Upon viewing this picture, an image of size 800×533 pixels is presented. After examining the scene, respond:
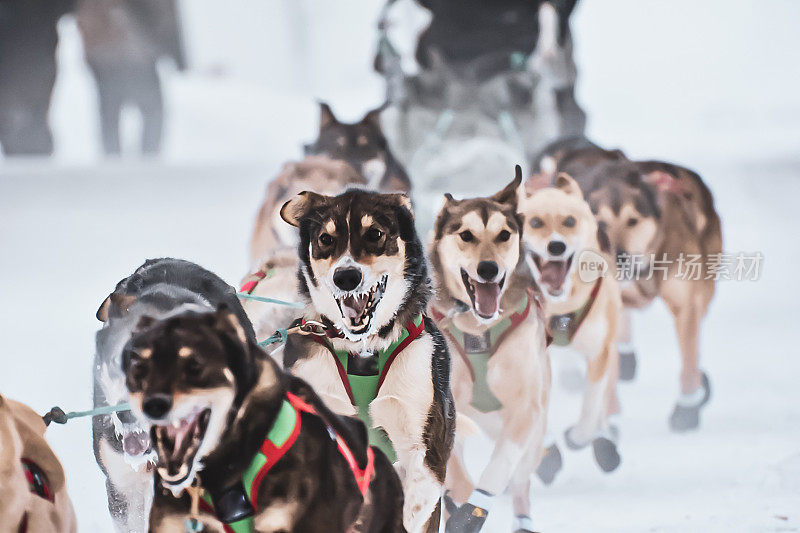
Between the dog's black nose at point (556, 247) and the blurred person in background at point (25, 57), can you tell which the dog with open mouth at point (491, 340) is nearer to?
the dog's black nose at point (556, 247)

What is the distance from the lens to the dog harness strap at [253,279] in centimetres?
258

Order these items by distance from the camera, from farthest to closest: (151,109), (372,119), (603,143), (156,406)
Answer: (603,143)
(151,109)
(372,119)
(156,406)

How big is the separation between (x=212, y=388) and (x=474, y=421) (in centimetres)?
137

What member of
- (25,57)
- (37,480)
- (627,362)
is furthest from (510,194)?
(25,57)

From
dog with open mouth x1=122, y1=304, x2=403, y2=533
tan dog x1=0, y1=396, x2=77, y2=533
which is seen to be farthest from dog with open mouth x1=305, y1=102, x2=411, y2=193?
dog with open mouth x1=122, y1=304, x2=403, y2=533

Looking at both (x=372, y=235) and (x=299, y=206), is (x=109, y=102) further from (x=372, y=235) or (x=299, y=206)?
(x=372, y=235)

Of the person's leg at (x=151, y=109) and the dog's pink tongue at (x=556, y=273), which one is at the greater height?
the person's leg at (x=151, y=109)

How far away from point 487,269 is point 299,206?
0.57 meters

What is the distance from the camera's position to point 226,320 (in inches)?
53.5

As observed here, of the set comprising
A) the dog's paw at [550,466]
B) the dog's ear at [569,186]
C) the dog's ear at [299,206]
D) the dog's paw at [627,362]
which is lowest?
the dog's paw at [550,466]

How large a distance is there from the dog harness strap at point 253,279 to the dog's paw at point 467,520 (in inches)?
31.8

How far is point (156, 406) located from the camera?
4.09 feet

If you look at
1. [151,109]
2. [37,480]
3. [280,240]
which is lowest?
[37,480]

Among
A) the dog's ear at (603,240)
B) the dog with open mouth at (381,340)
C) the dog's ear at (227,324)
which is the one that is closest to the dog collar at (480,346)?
the dog with open mouth at (381,340)
